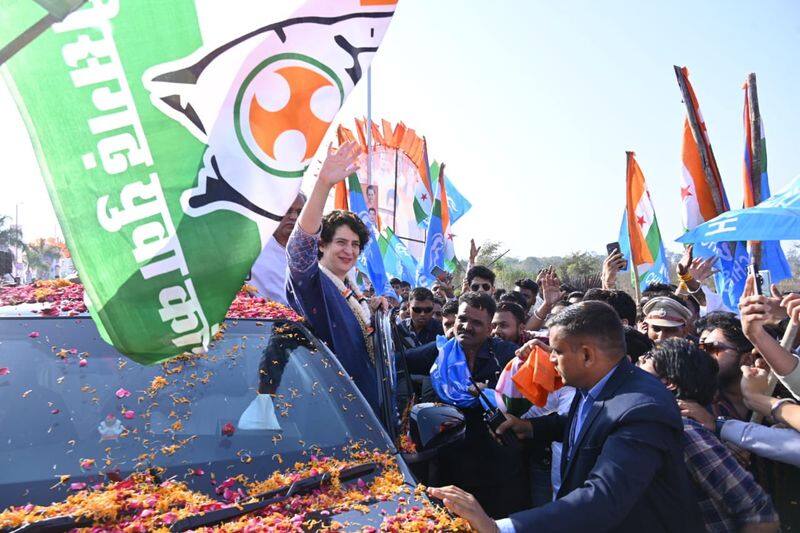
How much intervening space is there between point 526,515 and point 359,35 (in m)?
2.22

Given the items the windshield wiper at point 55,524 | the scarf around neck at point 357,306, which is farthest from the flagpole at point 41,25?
the scarf around neck at point 357,306

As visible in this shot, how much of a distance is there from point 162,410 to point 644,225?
845 centimetres

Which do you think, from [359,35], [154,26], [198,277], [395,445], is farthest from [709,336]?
[154,26]

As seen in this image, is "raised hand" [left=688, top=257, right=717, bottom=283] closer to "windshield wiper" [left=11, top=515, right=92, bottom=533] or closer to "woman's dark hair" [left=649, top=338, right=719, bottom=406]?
"woman's dark hair" [left=649, top=338, right=719, bottom=406]

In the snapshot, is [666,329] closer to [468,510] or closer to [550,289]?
[550,289]

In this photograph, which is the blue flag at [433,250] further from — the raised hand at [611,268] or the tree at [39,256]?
the tree at [39,256]

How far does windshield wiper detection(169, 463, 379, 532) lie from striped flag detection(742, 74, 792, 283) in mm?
5567

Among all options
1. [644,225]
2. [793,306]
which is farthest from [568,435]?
[644,225]

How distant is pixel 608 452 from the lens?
2.43m

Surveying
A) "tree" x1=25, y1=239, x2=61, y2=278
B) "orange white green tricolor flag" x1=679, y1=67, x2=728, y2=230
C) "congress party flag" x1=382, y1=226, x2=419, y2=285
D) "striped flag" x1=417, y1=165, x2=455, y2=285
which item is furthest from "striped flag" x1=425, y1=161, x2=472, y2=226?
"tree" x1=25, y1=239, x2=61, y2=278

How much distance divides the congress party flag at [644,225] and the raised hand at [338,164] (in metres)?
7.05

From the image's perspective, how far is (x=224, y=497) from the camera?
8.02 feet

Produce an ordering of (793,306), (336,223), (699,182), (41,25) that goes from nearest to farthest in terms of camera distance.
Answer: (41,25)
(793,306)
(336,223)
(699,182)

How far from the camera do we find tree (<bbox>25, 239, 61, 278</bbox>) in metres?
55.8
